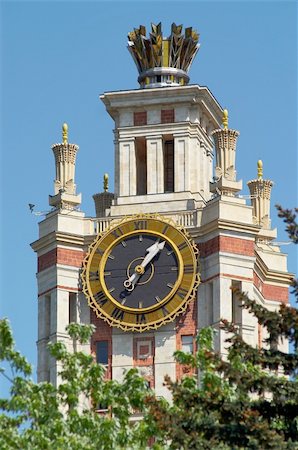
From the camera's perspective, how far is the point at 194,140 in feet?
394

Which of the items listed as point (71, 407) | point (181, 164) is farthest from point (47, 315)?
point (71, 407)

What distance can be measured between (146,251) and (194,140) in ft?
19.4

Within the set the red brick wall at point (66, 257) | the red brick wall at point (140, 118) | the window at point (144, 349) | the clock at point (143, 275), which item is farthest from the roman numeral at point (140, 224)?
the red brick wall at point (140, 118)

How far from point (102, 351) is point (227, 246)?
21.2ft

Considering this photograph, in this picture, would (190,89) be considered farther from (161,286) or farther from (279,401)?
(279,401)

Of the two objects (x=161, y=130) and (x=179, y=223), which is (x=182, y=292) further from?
(x=161, y=130)

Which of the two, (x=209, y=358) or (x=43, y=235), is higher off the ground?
(x=43, y=235)

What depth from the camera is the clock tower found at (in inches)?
4569

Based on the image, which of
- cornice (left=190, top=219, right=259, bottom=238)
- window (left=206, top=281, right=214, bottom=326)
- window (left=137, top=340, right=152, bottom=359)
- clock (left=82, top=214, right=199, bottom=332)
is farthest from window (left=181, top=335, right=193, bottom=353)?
cornice (left=190, top=219, right=259, bottom=238)

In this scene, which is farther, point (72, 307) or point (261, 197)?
point (261, 197)

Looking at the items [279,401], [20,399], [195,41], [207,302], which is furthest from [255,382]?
[195,41]

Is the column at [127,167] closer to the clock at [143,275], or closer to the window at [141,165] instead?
the window at [141,165]

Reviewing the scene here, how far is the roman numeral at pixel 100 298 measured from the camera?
11675 centimetres

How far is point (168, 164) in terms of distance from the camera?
12056 centimetres
